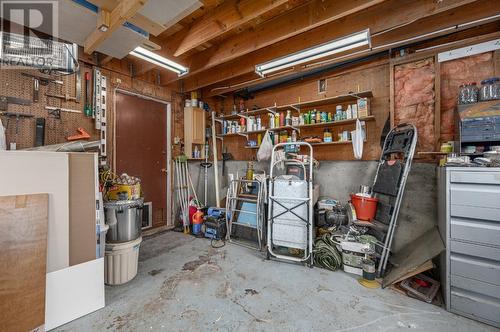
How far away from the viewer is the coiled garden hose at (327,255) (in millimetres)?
2532

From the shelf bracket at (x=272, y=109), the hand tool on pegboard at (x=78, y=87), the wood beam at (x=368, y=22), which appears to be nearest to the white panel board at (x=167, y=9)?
the wood beam at (x=368, y=22)

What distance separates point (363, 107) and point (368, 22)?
3.30 ft

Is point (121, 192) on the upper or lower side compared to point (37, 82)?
lower

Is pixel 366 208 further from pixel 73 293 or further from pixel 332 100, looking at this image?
pixel 73 293

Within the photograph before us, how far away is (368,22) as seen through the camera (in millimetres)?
2412

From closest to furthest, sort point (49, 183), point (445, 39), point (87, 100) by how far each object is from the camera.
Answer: point (49, 183) < point (445, 39) < point (87, 100)

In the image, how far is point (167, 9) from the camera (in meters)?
1.93

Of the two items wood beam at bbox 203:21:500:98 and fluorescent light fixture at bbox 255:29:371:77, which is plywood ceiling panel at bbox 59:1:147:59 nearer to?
fluorescent light fixture at bbox 255:29:371:77

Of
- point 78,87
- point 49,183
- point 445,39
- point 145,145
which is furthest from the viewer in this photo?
point 145,145

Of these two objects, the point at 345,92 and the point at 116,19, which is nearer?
the point at 116,19

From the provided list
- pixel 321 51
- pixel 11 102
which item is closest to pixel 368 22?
pixel 321 51

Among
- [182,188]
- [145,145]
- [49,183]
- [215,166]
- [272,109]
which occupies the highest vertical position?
[272,109]

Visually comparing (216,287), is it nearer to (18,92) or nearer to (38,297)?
(38,297)

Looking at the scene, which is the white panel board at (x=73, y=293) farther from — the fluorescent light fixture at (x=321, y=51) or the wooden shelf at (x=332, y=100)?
the wooden shelf at (x=332, y=100)
